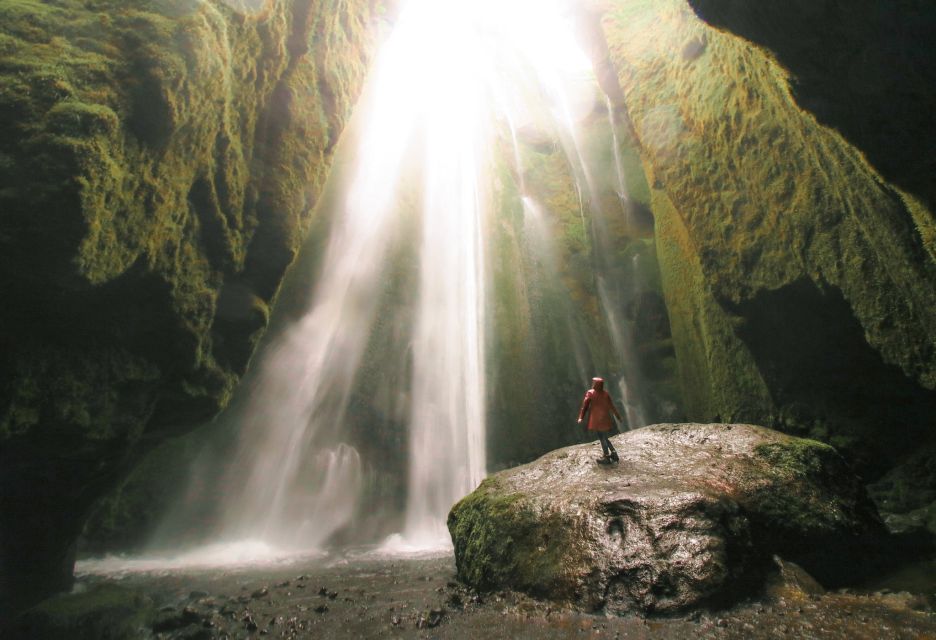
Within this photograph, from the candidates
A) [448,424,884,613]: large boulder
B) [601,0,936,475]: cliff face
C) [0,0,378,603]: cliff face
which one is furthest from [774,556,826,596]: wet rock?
[0,0,378,603]: cliff face

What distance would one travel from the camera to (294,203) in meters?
10.4

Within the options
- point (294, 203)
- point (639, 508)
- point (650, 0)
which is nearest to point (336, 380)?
point (294, 203)

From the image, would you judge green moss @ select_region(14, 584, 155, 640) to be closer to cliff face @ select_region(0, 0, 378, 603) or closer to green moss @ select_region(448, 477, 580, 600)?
cliff face @ select_region(0, 0, 378, 603)

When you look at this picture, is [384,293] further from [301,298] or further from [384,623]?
[384,623]

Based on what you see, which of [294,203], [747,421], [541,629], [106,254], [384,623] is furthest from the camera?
Result: [747,421]

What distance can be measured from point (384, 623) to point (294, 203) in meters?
8.58

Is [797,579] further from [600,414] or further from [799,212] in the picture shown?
[799,212]

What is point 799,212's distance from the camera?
10336mm

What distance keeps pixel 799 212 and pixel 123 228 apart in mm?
12857

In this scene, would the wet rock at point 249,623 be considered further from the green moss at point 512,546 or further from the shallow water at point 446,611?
the green moss at point 512,546

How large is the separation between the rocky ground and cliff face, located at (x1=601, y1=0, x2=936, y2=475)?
5.60 meters

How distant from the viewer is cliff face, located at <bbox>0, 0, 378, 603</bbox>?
5.09m

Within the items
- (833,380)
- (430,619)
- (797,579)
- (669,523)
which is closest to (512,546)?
(430,619)

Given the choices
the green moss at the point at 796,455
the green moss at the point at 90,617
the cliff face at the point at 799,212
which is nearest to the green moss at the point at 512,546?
the green moss at the point at 796,455
